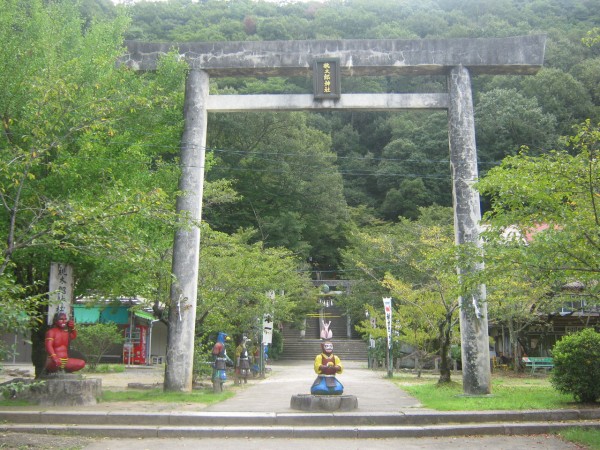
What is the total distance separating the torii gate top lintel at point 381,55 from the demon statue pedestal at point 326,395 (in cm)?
701

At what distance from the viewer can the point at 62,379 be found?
411 inches

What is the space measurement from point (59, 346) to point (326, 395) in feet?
17.2

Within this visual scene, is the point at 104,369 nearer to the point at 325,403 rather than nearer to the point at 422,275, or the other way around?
the point at 325,403

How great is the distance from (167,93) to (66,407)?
741 centimetres

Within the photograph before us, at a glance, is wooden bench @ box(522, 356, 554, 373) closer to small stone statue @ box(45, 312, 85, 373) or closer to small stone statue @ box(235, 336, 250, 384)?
small stone statue @ box(235, 336, 250, 384)

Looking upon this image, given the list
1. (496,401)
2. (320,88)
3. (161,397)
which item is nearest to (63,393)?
(161,397)

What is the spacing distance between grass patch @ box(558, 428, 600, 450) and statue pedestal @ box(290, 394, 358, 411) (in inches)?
137

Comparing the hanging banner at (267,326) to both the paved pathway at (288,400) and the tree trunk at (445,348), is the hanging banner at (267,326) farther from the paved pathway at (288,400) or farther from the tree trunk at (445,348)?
the tree trunk at (445,348)

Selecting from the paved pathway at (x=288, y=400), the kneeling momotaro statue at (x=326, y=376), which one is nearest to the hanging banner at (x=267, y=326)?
the paved pathway at (x=288, y=400)

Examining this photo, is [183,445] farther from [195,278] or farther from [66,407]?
[195,278]

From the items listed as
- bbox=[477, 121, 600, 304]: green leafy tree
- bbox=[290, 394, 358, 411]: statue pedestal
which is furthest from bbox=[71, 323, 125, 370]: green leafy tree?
bbox=[477, 121, 600, 304]: green leafy tree

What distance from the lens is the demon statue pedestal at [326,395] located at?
982cm

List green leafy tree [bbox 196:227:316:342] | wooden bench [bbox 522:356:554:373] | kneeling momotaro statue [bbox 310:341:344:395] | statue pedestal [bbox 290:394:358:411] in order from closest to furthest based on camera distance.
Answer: statue pedestal [bbox 290:394:358:411] < kneeling momotaro statue [bbox 310:341:344:395] < green leafy tree [bbox 196:227:316:342] < wooden bench [bbox 522:356:554:373]

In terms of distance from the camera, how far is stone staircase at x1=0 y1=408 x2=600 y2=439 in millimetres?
8523
